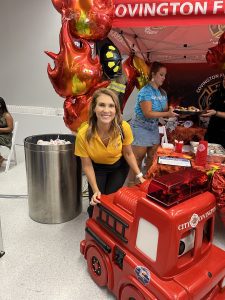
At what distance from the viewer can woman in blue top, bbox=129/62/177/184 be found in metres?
2.52

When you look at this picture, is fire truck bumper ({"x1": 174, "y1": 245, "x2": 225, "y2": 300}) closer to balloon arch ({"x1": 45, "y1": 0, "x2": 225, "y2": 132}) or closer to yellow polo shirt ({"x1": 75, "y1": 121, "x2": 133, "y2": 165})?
yellow polo shirt ({"x1": 75, "y1": 121, "x2": 133, "y2": 165})

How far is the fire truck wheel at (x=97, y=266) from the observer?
1.49 meters

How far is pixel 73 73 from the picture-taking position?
2.25 metres

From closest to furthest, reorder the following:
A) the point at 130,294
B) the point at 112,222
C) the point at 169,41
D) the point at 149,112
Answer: the point at 130,294, the point at 112,222, the point at 149,112, the point at 169,41

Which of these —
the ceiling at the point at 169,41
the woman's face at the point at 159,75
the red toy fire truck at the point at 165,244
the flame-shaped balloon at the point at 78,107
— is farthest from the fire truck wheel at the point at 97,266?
the ceiling at the point at 169,41

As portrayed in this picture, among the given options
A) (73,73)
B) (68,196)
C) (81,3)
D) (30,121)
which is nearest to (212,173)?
(68,196)

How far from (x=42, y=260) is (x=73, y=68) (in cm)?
157

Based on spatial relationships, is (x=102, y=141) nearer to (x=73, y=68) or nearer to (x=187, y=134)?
(x=73, y=68)

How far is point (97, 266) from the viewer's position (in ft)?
5.22

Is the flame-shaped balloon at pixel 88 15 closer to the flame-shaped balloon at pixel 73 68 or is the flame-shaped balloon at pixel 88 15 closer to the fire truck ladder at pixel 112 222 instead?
the flame-shaped balloon at pixel 73 68

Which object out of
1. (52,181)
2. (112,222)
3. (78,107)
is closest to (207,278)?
(112,222)

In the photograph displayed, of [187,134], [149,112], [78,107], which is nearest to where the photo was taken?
[78,107]

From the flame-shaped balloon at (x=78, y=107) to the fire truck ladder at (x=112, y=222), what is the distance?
113cm

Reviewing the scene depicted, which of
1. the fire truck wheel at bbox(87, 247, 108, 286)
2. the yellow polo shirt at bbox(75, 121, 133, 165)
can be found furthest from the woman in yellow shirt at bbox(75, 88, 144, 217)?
the fire truck wheel at bbox(87, 247, 108, 286)
